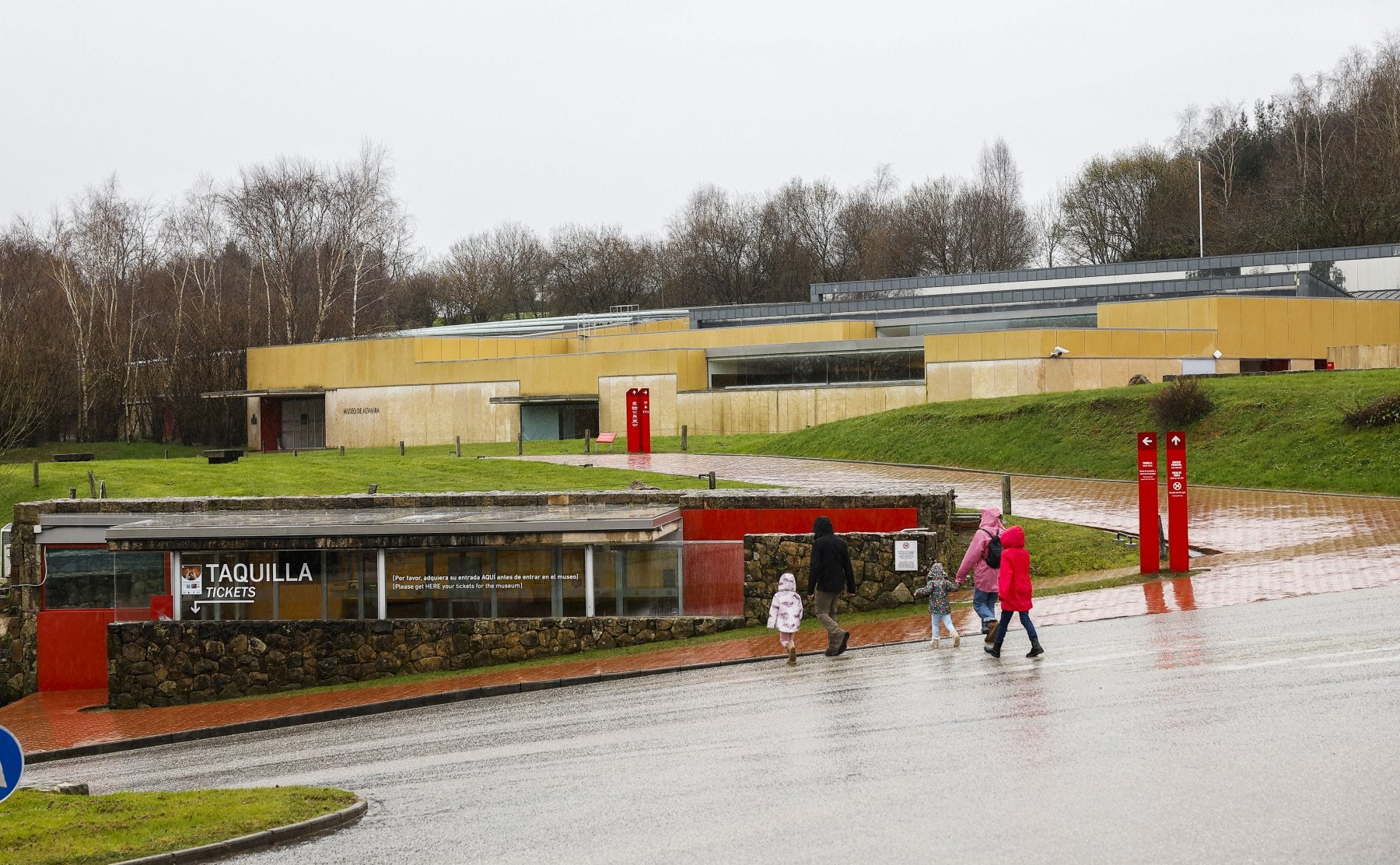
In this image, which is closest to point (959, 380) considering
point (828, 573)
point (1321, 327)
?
point (1321, 327)

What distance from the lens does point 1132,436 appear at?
1346 inches

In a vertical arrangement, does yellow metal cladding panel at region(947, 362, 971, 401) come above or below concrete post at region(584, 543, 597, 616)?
above

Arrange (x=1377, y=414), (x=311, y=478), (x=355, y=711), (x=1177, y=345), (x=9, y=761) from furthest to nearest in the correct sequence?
1. (x=1177, y=345)
2. (x=311, y=478)
3. (x=1377, y=414)
4. (x=355, y=711)
5. (x=9, y=761)

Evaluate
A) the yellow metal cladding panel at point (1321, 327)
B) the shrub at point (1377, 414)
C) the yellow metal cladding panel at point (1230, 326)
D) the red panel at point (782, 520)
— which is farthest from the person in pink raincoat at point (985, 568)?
the yellow metal cladding panel at point (1321, 327)

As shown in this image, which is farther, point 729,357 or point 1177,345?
point 729,357

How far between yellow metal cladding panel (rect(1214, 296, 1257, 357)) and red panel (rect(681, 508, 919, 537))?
3309cm

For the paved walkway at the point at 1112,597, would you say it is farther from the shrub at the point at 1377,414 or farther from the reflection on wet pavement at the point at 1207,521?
the shrub at the point at 1377,414

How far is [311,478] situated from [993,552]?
20319mm

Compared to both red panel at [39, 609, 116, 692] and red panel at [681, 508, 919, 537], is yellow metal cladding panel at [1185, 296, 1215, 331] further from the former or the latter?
red panel at [39, 609, 116, 692]

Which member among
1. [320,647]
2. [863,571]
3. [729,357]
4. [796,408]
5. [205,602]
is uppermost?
[729,357]

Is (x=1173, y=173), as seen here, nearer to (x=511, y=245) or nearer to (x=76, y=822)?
(x=511, y=245)

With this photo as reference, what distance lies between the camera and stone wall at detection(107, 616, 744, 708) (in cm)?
1939

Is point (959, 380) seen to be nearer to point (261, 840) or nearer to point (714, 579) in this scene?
point (714, 579)

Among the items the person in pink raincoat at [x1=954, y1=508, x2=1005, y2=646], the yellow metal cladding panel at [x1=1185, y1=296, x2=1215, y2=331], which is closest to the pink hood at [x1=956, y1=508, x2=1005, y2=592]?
the person in pink raincoat at [x1=954, y1=508, x2=1005, y2=646]
